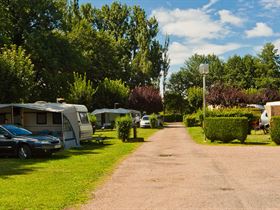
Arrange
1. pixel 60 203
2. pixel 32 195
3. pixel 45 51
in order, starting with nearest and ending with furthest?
1. pixel 60 203
2. pixel 32 195
3. pixel 45 51

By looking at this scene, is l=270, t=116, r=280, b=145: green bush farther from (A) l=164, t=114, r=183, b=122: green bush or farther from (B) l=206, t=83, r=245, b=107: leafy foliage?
(A) l=164, t=114, r=183, b=122: green bush

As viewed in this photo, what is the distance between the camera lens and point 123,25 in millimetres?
67000

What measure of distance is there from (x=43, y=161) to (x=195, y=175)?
649cm

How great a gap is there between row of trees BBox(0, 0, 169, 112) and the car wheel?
29.9 feet

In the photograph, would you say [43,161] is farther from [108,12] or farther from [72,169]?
[108,12]

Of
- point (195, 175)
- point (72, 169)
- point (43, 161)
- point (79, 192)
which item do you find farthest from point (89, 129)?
point (79, 192)

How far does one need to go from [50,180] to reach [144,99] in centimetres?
4784

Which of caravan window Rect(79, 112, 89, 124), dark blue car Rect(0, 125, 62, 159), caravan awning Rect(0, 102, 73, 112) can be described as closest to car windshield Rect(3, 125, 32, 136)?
dark blue car Rect(0, 125, 62, 159)

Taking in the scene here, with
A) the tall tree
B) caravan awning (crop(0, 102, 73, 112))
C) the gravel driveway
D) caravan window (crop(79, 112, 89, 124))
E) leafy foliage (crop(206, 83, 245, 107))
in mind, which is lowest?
the gravel driveway

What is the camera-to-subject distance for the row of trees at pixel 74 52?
2938cm

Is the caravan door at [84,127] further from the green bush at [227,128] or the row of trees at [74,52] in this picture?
the green bush at [227,128]

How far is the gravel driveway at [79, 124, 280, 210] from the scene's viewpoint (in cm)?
782

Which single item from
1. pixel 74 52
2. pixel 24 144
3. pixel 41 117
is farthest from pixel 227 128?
pixel 74 52

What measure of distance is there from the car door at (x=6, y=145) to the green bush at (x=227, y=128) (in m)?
10.3
